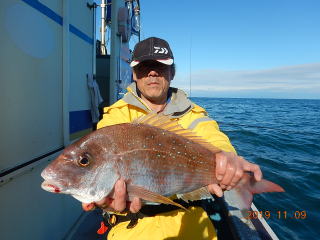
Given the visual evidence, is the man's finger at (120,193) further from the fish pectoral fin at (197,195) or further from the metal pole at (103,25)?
the metal pole at (103,25)

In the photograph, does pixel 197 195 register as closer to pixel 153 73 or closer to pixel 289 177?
pixel 153 73

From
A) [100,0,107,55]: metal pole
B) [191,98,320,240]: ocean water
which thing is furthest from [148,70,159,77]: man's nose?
[191,98,320,240]: ocean water

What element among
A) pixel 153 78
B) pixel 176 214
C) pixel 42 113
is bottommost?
pixel 176 214

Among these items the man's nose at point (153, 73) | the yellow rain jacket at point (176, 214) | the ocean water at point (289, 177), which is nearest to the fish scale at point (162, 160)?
the yellow rain jacket at point (176, 214)

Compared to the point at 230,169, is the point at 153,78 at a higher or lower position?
higher

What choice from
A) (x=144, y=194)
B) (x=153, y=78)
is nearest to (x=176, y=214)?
(x=144, y=194)

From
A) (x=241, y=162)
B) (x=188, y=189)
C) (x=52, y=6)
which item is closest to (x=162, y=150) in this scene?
(x=188, y=189)

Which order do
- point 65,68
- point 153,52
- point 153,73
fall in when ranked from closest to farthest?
point 153,52
point 153,73
point 65,68

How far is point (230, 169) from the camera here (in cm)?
175

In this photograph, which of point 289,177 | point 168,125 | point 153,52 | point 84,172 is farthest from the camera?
point 289,177

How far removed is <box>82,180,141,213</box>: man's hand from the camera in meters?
1.53

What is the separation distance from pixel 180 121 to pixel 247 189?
113cm

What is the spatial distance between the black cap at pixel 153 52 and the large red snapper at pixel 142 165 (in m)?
0.88

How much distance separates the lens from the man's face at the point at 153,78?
2.48m
